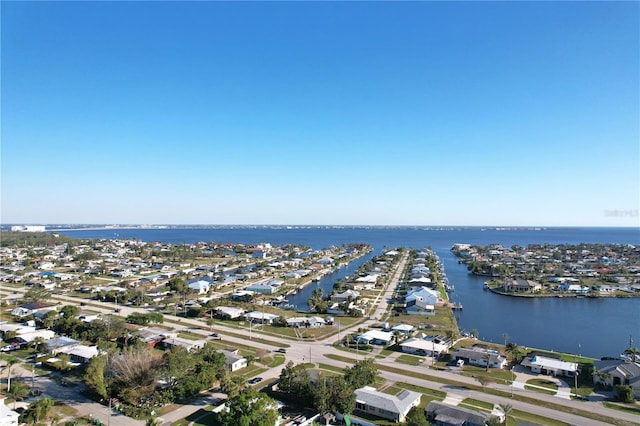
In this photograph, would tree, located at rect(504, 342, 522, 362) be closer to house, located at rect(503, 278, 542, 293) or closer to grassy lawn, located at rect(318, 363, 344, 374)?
grassy lawn, located at rect(318, 363, 344, 374)

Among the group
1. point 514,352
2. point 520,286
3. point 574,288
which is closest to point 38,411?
point 514,352

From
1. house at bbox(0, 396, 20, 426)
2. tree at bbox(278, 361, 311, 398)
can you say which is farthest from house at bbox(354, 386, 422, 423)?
house at bbox(0, 396, 20, 426)

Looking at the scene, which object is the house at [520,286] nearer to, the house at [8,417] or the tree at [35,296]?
the house at [8,417]

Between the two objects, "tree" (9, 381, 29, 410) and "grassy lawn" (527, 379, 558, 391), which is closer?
"tree" (9, 381, 29, 410)

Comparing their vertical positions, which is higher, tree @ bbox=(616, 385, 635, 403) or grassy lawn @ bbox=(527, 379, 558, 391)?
tree @ bbox=(616, 385, 635, 403)

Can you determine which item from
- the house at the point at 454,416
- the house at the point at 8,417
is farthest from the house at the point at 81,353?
the house at the point at 454,416

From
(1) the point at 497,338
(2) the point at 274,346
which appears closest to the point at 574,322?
(1) the point at 497,338

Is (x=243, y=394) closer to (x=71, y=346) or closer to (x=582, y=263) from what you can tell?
(x=71, y=346)

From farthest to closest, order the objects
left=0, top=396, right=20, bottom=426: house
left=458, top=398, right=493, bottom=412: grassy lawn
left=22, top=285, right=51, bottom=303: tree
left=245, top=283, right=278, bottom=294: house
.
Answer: left=245, top=283, right=278, bottom=294: house, left=22, top=285, right=51, bottom=303: tree, left=458, top=398, right=493, bottom=412: grassy lawn, left=0, top=396, right=20, bottom=426: house

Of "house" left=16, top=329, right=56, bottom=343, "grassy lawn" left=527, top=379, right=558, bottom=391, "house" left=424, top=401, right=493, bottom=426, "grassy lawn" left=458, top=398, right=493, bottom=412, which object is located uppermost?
"house" left=424, top=401, right=493, bottom=426
